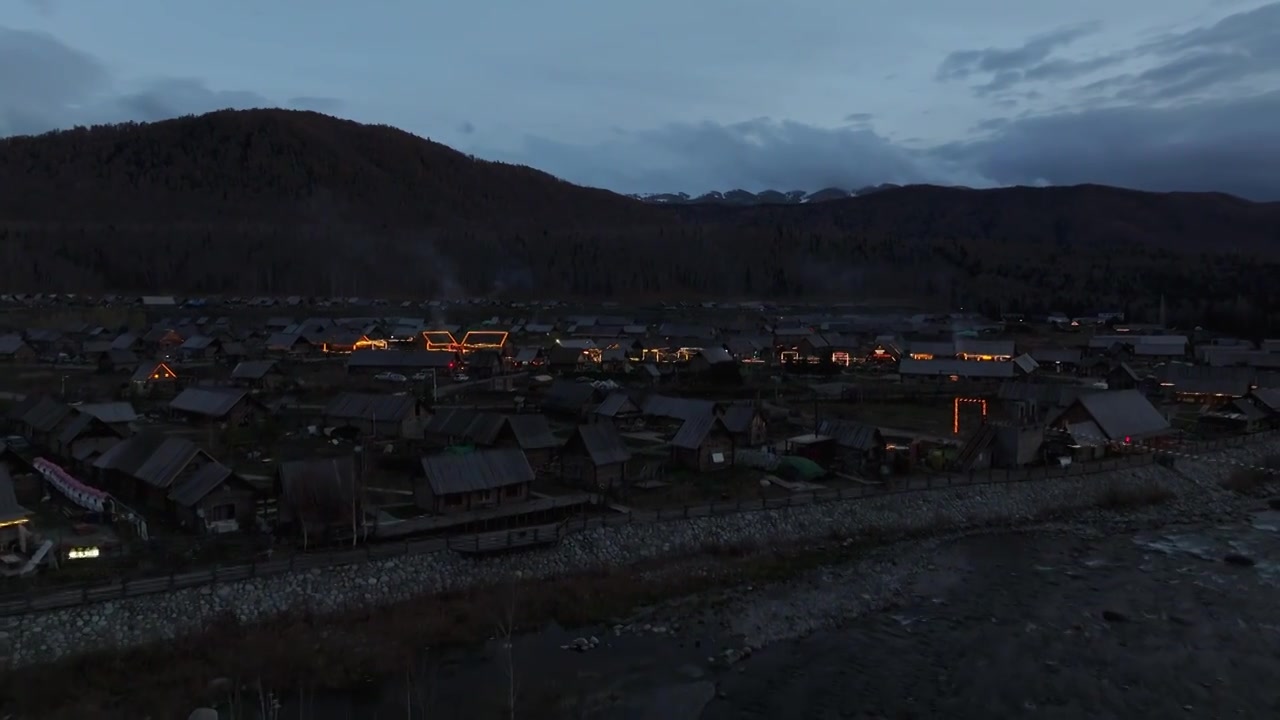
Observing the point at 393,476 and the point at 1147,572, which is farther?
the point at 393,476

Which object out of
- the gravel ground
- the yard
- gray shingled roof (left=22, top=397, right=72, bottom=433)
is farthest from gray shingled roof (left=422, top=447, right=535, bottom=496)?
the yard

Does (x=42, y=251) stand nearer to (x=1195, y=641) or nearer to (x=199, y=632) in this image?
(x=199, y=632)

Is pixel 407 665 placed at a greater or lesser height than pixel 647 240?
lesser

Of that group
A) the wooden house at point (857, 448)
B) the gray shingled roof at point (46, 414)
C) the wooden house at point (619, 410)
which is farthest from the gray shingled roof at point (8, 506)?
the wooden house at point (857, 448)

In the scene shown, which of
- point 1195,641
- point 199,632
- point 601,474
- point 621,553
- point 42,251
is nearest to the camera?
point 199,632

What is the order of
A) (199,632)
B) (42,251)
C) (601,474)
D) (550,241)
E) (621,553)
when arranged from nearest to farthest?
(199,632) → (621,553) → (601,474) → (42,251) → (550,241)

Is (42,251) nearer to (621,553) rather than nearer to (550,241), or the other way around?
(550,241)

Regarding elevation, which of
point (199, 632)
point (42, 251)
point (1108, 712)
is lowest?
point (1108, 712)

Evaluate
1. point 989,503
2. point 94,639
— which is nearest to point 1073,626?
point 989,503

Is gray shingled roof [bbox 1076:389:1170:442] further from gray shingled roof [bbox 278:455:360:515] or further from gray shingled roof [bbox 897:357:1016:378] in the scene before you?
gray shingled roof [bbox 278:455:360:515]
